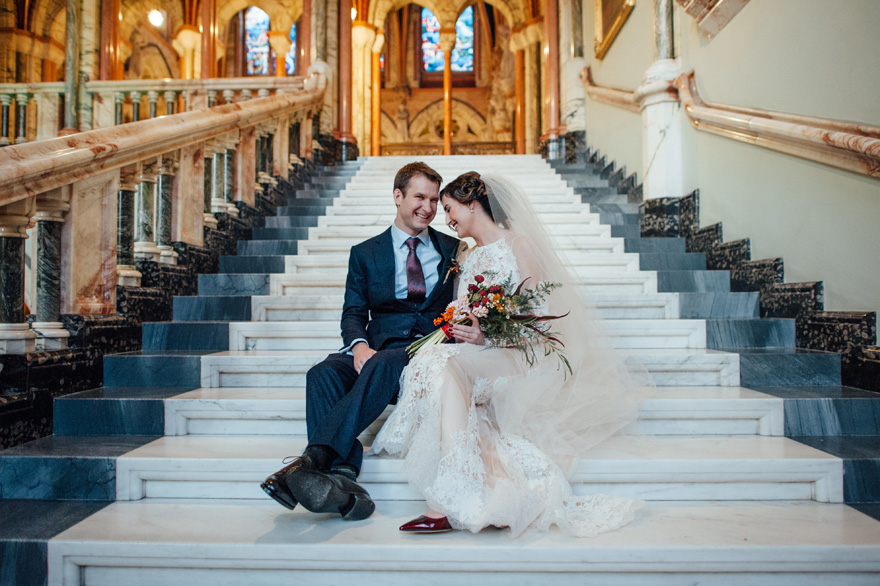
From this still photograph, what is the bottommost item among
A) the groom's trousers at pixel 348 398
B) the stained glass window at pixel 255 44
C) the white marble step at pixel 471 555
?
the white marble step at pixel 471 555

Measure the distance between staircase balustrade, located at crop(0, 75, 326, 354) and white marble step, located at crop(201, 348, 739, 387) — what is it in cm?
68

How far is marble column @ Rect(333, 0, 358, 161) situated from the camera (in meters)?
7.54

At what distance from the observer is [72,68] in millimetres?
6672

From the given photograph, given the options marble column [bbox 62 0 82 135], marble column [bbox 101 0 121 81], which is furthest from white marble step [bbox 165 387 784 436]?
marble column [bbox 101 0 121 81]

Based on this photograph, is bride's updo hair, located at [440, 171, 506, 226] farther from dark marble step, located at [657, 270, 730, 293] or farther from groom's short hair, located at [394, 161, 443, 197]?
dark marble step, located at [657, 270, 730, 293]

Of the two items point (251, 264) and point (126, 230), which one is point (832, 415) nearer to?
point (251, 264)

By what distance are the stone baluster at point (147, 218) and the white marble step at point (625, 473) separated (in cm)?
164

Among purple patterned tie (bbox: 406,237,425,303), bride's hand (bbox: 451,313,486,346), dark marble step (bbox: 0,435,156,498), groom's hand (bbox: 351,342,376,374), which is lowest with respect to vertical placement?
dark marble step (bbox: 0,435,156,498)

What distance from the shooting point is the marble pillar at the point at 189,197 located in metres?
3.66

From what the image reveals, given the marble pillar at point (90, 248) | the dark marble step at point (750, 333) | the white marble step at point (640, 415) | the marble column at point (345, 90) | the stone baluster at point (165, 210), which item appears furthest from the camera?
the marble column at point (345, 90)

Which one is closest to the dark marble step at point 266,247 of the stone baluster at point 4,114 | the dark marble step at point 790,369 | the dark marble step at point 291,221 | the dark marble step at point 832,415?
the dark marble step at point 291,221

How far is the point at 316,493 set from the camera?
170 cm

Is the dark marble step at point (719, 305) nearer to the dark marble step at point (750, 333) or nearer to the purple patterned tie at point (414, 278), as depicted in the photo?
the dark marble step at point (750, 333)

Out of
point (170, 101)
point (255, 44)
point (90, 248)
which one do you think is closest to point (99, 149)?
point (90, 248)
